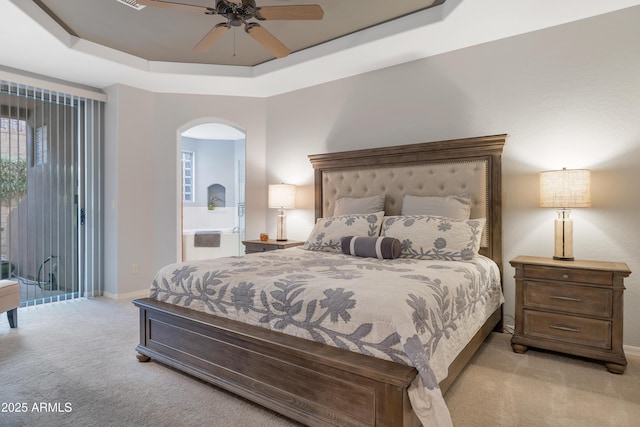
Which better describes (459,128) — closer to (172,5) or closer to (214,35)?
(214,35)

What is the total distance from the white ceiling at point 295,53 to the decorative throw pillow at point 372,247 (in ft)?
6.09

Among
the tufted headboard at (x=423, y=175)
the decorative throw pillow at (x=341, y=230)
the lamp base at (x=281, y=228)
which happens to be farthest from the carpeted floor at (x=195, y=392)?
the lamp base at (x=281, y=228)

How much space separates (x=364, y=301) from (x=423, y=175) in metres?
2.24

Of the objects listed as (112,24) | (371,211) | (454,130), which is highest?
(112,24)

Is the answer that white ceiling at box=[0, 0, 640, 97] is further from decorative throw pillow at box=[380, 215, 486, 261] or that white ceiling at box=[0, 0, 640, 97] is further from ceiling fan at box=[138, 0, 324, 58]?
decorative throw pillow at box=[380, 215, 486, 261]

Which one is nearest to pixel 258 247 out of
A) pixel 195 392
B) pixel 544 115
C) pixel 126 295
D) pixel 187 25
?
pixel 126 295

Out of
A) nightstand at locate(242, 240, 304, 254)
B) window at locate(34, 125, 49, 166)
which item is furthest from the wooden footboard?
window at locate(34, 125, 49, 166)

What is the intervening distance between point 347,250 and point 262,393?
1.45 meters

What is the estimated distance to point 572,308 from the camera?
2.45 metres

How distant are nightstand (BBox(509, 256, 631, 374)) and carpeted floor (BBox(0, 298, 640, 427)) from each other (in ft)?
0.39

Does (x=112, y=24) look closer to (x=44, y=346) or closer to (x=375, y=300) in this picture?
(x=44, y=346)

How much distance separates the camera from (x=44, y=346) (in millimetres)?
2766

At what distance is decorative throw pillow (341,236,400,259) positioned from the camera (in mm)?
2801

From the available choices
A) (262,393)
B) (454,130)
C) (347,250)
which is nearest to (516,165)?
(454,130)
